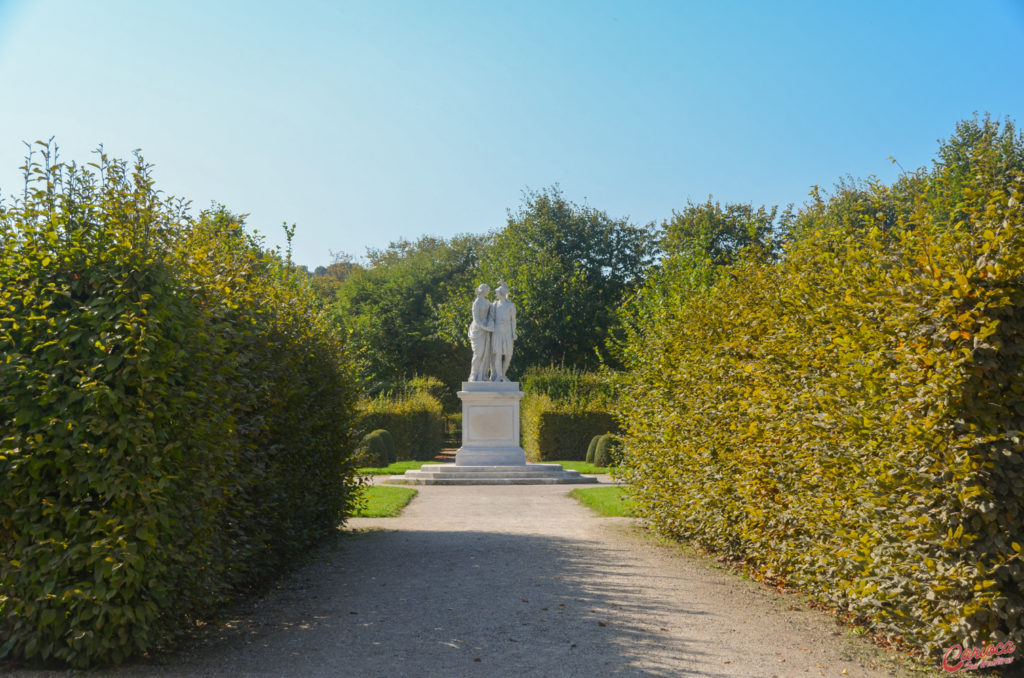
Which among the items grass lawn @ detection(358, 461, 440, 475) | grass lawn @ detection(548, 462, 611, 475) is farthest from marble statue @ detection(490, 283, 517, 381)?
grass lawn @ detection(358, 461, 440, 475)

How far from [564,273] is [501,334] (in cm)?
1474

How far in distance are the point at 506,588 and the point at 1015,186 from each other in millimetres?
4853

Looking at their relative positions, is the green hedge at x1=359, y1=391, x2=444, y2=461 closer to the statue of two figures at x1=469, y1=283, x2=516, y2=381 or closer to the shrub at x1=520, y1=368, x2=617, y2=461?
the shrub at x1=520, y1=368, x2=617, y2=461

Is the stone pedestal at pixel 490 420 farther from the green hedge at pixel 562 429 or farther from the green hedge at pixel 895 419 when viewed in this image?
the green hedge at pixel 895 419

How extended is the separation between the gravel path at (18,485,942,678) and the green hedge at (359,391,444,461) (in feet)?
57.2

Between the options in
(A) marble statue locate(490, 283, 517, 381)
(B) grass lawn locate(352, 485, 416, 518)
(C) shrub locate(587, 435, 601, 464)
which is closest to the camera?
(B) grass lawn locate(352, 485, 416, 518)

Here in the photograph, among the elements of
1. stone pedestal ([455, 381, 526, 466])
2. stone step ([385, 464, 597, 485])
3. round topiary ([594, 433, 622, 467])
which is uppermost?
stone pedestal ([455, 381, 526, 466])

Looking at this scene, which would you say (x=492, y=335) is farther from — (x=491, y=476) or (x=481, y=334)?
(x=491, y=476)

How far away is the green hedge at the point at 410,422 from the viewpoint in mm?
26750

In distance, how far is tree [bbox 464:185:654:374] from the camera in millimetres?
35000

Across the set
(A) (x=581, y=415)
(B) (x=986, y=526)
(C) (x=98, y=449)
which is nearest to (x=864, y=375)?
(B) (x=986, y=526)

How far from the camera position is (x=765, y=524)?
22.4 ft

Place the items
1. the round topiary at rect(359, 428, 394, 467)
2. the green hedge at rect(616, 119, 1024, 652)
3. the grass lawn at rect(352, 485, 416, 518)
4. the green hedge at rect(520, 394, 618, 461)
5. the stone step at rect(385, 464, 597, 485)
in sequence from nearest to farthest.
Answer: the green hedge at rect(616, 119, 1024, 652) → the grass lawn at rect(352, 485, 416, 518) → the stone step at rect(385, 464, 597, 485) → the round topiary at rect(359, 428, 394, 467) → the green hedge at rect(520, 394, 618, 461)

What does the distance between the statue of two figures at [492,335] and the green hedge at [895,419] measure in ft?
46.6
